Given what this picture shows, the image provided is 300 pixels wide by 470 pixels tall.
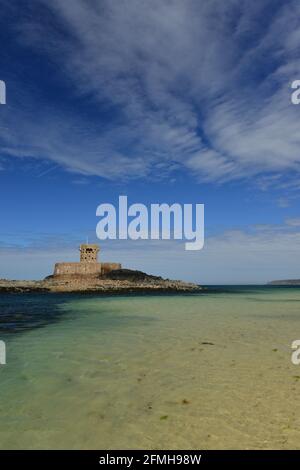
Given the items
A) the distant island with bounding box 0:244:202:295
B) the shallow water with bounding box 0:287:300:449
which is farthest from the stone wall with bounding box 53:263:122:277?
the shallow water with bounding box 0:287:300:449

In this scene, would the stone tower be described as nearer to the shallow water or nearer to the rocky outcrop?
the rocky outcrop

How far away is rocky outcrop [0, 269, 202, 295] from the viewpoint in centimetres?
6719

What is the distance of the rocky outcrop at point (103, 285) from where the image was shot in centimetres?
6719

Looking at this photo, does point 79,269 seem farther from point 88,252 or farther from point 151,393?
point 151,393

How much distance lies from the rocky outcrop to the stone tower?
427 cm

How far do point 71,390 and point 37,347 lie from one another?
4.92 meters

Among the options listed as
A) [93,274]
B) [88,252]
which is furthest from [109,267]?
[88,252]

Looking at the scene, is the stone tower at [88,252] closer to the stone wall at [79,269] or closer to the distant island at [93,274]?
the distant island at [93,274]

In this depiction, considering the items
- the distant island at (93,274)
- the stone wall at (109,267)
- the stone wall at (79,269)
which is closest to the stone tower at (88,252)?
the distant island at (93,274)

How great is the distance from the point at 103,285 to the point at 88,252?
17635mm

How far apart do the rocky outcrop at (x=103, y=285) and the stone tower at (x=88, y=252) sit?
14.0ft
